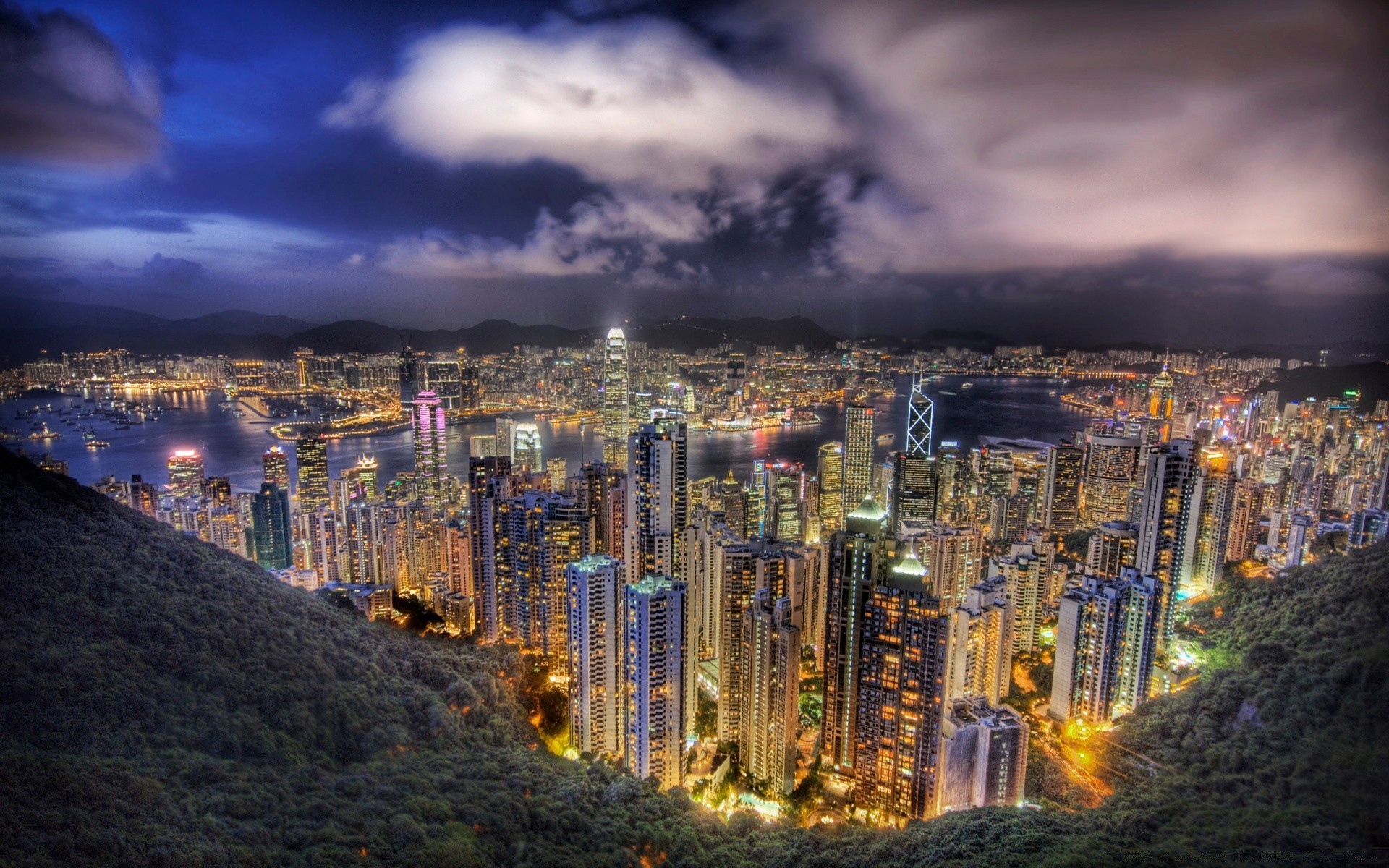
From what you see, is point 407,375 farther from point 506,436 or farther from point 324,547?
point 324,547

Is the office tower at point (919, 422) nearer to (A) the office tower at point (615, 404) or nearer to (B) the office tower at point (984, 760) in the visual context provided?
(A) the office tower at point (615, 404)

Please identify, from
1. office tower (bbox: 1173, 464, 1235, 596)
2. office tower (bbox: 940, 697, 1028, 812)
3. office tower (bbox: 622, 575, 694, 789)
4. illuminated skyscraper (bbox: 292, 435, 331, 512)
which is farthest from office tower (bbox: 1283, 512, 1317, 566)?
illuminated skyscraper (bbox: 292, 435, 331, 512)

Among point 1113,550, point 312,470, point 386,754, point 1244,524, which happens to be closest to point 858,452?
point 1113,550

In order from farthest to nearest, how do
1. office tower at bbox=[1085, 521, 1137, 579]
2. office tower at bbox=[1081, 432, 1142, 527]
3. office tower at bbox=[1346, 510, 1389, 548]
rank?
office tower at bbox=[1081, 432, 1142, 527], office tower at bbox=[1085, 521, 1137, 579], office tower at bbox=[1346, 510, 1389, 548]

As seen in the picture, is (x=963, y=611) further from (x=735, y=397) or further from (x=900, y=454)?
(x=735, y=397)

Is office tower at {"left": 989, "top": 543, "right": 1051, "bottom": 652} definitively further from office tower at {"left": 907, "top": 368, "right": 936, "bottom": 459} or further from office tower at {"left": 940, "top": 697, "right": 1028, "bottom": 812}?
office tower at {"left": 907, "top": 368, "right": 936, "bottom": 459}

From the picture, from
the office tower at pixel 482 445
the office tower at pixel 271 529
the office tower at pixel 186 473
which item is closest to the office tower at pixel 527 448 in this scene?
the office tower at pixel 482 445
